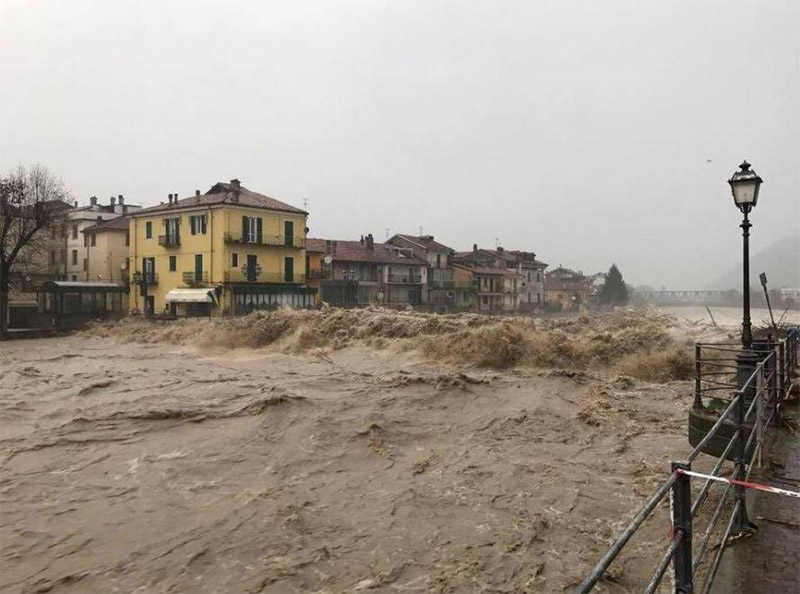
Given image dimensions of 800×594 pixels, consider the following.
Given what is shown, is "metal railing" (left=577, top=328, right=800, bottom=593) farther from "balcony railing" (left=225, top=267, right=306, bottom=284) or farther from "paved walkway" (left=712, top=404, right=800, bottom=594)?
"balcony railing" (left=225, top=267, right=306, bottom=284)

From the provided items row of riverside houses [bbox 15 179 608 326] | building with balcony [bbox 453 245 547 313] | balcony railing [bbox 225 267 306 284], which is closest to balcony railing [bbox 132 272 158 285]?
row of riverside houses [bbox 15 179 608 326]

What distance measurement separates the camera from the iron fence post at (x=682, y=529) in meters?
2.81

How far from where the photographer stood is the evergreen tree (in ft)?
291

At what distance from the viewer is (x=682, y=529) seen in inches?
111

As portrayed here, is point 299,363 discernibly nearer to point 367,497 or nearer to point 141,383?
point 141,383

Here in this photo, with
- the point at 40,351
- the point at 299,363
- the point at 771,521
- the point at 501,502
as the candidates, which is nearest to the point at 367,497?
the point at 501,502

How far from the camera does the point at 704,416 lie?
7172mm

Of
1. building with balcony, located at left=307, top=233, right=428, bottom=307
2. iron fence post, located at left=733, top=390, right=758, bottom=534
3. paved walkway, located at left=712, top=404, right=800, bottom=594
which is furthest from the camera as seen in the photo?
building with balcony, located at left=307, top=233, right=428, bottom=307

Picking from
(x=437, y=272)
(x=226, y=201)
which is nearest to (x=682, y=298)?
(x=437, y=272)

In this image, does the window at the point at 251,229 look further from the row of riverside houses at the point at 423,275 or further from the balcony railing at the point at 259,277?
the row of riverside houses at the point at 423,275

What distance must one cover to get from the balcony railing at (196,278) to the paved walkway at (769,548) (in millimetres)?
45612

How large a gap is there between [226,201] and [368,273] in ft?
→ 60.5

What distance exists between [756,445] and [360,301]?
54.5 metres

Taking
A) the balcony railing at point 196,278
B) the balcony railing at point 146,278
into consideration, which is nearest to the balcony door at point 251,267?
the balcony railing at point 196,278
